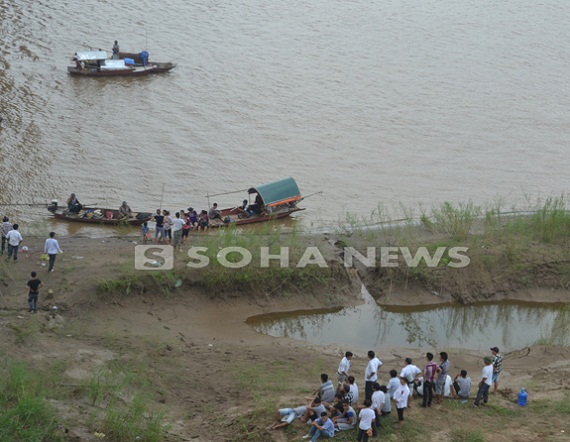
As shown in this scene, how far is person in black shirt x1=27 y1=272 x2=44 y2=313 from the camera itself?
1654cm

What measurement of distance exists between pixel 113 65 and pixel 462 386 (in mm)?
26458

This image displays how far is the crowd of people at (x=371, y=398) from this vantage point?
1293cm

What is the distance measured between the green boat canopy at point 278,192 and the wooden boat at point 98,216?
325cm

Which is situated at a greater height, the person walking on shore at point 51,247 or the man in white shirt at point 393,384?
the person walking on shore at point 51,247

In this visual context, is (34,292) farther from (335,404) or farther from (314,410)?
(335,404)

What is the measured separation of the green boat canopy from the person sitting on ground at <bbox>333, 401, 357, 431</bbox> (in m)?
11.7

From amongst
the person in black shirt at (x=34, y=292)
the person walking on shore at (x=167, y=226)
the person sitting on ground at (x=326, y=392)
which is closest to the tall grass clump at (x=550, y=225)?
the person walking on shore at (x=167, y=226)

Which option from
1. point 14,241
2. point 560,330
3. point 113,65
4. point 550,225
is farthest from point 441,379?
point 113,65

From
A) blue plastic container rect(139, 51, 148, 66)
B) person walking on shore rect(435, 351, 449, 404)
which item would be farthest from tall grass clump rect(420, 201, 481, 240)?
blue plastic container rect(139, 51, 148, 66)

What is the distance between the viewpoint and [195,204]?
86.6 feet

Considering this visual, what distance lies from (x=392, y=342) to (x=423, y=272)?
236 centimetres

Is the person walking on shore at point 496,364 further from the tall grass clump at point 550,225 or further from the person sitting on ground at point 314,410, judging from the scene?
the tall grass clump at point 550,225

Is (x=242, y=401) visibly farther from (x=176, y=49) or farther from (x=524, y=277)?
(x=176, y=49)

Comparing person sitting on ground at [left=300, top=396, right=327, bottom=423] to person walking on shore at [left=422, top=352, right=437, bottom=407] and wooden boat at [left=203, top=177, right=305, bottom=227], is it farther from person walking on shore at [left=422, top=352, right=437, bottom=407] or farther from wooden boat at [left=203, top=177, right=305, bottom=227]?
wooden boat at [left=203, top=177, right=305, bottom=227]
